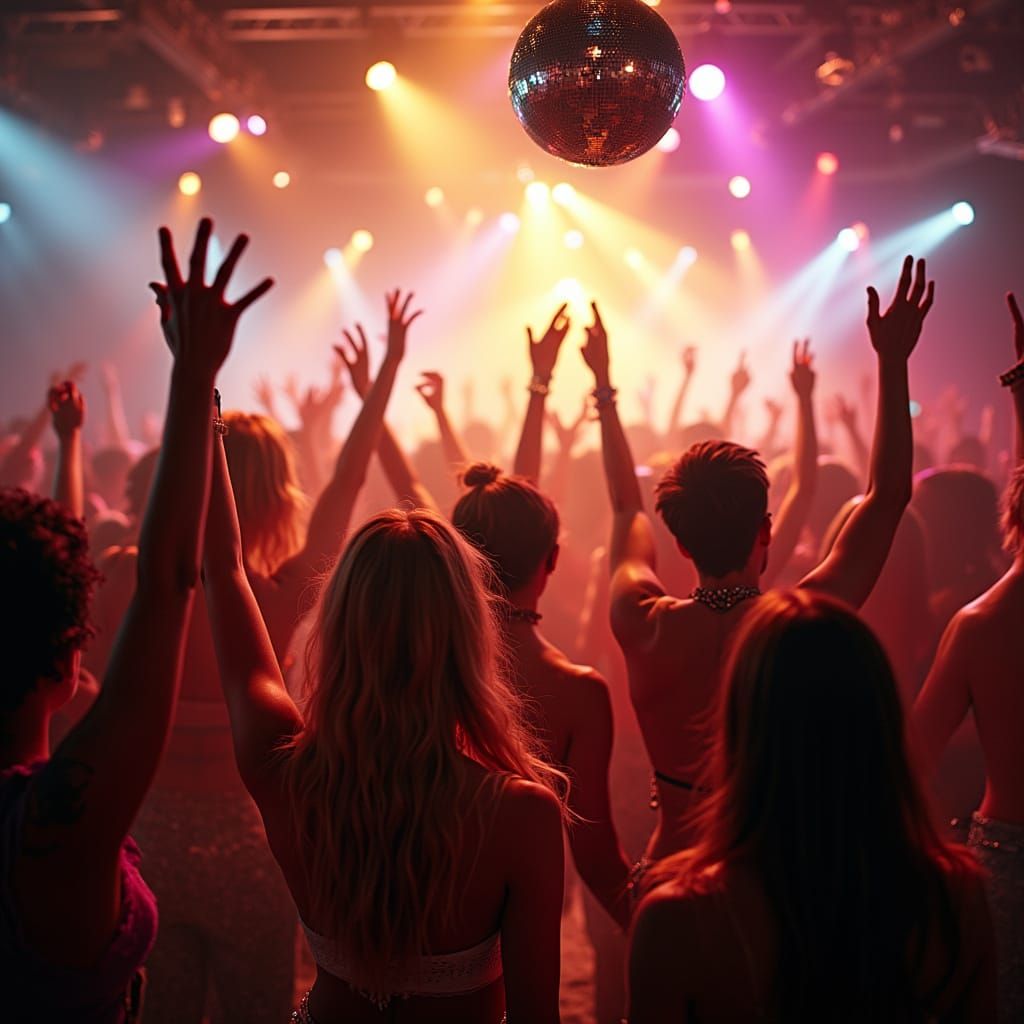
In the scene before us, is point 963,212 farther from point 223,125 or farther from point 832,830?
point 832,830

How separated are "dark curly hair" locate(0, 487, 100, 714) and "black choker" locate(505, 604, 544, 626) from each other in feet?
3.95

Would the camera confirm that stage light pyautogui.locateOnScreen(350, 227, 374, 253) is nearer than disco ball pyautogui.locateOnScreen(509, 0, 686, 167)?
No

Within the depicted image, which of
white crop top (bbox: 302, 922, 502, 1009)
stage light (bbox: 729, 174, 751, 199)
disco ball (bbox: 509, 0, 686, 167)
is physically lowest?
white crop top (bbox: 302, 922, 502, 1009)

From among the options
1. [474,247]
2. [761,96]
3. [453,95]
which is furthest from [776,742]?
[474,247]

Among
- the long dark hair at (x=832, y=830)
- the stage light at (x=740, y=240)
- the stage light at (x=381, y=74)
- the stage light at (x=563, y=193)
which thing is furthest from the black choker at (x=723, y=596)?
the stage light at (x=740, y=240)

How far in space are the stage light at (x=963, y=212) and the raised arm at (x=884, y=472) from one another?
37.0 ft

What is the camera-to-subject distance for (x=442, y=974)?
1.66 metres

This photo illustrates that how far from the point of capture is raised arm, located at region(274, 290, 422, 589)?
293 centimetres

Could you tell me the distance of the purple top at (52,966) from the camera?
1.32 m

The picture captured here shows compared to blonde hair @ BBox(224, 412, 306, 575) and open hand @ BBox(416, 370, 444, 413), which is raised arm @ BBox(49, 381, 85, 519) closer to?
blonde hair @ BBox(224, 412, 306, 575)

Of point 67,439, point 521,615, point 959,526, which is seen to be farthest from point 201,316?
point 959,526

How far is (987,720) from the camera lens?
2553 millimetres

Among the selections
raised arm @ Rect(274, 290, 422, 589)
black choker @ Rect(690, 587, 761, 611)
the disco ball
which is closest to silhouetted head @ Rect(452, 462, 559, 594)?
black choker @ Rect(690, 587, 761, 611)

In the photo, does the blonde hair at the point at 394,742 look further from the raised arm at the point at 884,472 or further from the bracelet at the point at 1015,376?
the bracelet at the point at 1015,376
